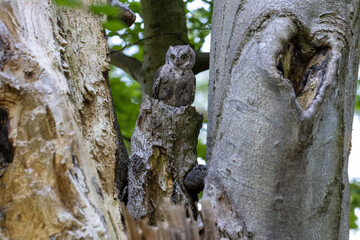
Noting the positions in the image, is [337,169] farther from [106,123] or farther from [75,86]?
[75,86]

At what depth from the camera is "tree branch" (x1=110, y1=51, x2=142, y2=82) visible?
464 cm

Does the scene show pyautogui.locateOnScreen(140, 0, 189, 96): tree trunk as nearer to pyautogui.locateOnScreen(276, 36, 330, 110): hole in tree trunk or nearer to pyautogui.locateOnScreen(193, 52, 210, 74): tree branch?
pyautogui.locateOnScreen(193, 52, 210, 74): tree branch

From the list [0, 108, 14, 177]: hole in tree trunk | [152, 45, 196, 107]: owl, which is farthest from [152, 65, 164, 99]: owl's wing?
[0, 108, 14, 177]: hole in tree trunk

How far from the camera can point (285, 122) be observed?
6.78 feet

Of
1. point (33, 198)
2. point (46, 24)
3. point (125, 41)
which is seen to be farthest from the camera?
point (125, 41)

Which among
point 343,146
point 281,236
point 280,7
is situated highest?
point 280,7

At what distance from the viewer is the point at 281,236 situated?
80.1 inches

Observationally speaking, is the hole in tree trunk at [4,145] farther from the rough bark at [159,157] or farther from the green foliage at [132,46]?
A: the green foliage at [132,46]

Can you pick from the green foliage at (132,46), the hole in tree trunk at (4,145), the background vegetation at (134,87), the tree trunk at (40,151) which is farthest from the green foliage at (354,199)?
the hole in tree trunk at (4,145)

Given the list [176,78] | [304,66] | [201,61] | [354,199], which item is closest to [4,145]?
[304,66]

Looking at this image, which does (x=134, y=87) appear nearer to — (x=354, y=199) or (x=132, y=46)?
(x=132, y=46)

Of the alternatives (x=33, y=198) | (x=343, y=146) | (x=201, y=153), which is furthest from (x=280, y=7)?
(x=201, y=153)

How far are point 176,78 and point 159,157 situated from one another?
2161 millimetres

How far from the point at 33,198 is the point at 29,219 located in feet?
0.33
